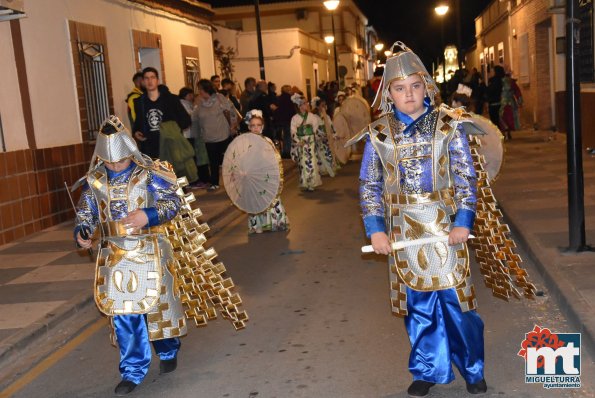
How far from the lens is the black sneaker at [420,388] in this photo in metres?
4.74

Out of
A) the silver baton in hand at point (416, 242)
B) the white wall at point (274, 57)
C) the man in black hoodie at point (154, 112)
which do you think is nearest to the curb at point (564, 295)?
the silver baton in hand at point (416, 242)

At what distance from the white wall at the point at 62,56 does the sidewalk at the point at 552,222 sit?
6644 millimetres

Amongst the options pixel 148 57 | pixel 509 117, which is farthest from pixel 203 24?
pixel 509 117

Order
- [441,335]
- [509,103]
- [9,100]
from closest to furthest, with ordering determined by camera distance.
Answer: [441,335], [9,100], [509,103]

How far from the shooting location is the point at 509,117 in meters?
22.0

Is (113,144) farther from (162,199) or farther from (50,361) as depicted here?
(50,361)

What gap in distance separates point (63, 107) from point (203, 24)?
9.48 meters

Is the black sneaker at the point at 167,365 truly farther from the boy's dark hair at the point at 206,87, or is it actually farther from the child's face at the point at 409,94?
the boy's dark hair at the point at 206,87

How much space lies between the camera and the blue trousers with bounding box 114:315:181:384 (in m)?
5.17

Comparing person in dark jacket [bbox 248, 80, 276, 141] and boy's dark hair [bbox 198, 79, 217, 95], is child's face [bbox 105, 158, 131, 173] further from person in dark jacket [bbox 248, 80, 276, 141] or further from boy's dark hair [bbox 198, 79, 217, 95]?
person in dark jacket [bbox 248, 80, 276, 141]

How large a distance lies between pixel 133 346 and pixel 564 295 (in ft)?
10.9

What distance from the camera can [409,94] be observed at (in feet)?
14.9

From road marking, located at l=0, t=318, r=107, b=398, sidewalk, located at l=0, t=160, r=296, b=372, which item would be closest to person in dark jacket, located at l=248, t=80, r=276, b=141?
sidewalk, located at l=0, t=160, r=296, b=372

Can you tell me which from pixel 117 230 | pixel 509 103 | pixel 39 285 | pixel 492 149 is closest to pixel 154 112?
pixel 39 285
